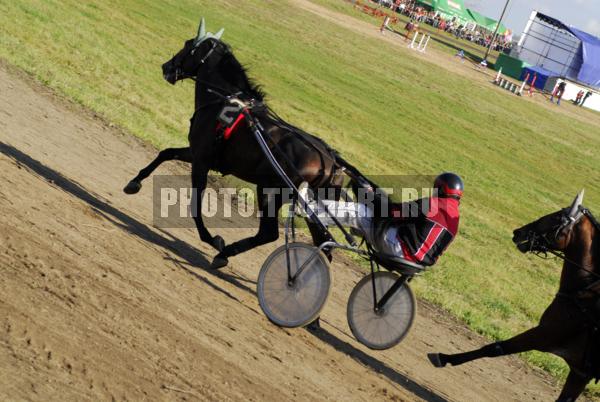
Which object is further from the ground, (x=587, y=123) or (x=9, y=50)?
(x=587, y=123)

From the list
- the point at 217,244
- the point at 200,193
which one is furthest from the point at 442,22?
the point at 217,244

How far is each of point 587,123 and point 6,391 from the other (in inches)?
1785

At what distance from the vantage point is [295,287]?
7160mm

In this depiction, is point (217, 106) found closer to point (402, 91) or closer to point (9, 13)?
point (9, 13)

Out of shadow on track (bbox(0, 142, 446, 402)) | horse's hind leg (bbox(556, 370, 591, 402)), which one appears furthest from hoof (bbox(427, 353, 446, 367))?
horse's hind leg (bbox(556, 370, 591, 402))

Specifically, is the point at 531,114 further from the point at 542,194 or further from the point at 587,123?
the point at 542,194

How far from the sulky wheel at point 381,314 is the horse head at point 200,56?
3.04 metres

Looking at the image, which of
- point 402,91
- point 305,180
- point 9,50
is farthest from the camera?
point 402,91

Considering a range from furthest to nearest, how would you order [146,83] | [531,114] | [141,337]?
[531,114] → [146,83] → [141,337]

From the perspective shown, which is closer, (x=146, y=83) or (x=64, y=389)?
(x=64, y=389)

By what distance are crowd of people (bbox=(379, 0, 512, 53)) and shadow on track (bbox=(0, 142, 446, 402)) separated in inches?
2677

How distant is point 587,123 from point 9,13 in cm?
3577

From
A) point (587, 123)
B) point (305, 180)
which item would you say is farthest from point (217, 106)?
point (587, 123)

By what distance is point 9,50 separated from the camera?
15422 millimetres
